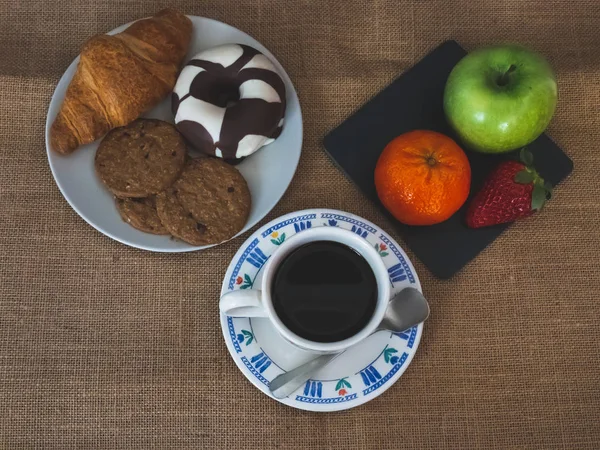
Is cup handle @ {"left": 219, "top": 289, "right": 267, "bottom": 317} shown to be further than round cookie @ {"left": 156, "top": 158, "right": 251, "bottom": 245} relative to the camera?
No

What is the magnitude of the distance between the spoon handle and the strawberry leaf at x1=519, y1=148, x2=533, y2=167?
397mm

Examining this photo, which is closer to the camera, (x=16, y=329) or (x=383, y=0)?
(x=16, y=329)

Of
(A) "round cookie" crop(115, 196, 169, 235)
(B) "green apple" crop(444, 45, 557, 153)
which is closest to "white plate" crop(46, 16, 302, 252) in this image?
(A) "round cookie" crop(115, 196, 169, 235)

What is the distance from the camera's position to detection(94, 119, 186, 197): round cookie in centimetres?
83

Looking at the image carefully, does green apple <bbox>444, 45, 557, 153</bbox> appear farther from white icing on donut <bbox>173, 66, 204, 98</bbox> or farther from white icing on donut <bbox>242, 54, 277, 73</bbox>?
white icing on donut <bbox>173, 66, 204, 98</bbox>

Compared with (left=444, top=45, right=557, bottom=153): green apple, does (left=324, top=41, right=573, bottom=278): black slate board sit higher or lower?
lower

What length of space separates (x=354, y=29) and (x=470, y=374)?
0.59m

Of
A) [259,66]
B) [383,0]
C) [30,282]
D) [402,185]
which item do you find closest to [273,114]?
[259,66]

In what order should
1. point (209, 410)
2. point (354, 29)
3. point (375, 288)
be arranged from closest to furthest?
point (375, 288) → point (209, 410) → point (354, 29)

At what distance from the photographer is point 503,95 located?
795 mm

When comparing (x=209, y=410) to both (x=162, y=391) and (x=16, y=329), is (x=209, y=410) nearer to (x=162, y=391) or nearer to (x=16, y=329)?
(x=162, y=391)

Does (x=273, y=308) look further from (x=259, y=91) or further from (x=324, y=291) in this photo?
(x=259, y=91)

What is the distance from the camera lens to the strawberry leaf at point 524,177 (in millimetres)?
814

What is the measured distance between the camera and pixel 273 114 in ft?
2.73
